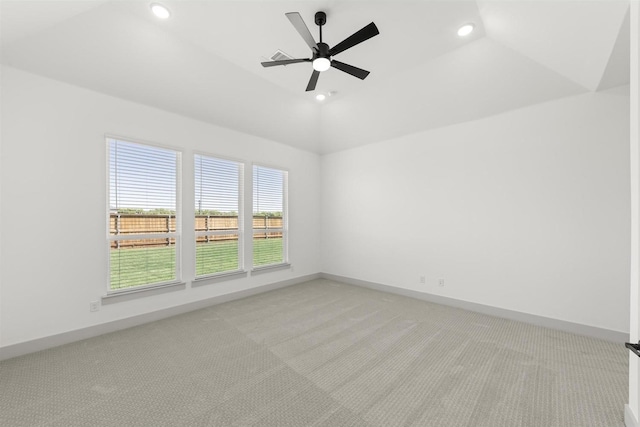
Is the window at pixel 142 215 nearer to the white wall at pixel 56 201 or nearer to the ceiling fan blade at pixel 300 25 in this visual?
the white wall at pixel 56 201

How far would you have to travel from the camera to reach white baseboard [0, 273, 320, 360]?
2.57 metres

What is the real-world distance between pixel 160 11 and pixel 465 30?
2.95 m

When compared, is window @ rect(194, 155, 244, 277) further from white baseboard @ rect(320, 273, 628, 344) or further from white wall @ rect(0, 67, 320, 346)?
white baseboard @ rect(320, 273, 628, 344)

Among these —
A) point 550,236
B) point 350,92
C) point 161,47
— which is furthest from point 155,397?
point 550,236

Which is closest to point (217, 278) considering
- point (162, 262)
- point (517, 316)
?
point (162, 262)

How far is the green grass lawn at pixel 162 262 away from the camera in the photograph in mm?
3295

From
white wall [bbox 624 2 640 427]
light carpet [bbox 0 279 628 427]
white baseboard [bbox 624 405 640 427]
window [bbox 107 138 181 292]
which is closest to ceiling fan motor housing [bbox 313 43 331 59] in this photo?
white wall [bbox 624 2 640 427]

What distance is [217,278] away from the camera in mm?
4152

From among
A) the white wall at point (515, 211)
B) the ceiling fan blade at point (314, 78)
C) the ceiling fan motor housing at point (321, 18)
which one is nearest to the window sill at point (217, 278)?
the white wall at point (515, 211)

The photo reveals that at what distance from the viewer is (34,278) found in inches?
105

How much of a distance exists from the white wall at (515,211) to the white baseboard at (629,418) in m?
1.73

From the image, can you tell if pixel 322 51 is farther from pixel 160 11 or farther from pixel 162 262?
pixel 162 262

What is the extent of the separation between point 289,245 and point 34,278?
11.6ft

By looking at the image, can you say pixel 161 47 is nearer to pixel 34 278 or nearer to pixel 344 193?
pixel 34 278
